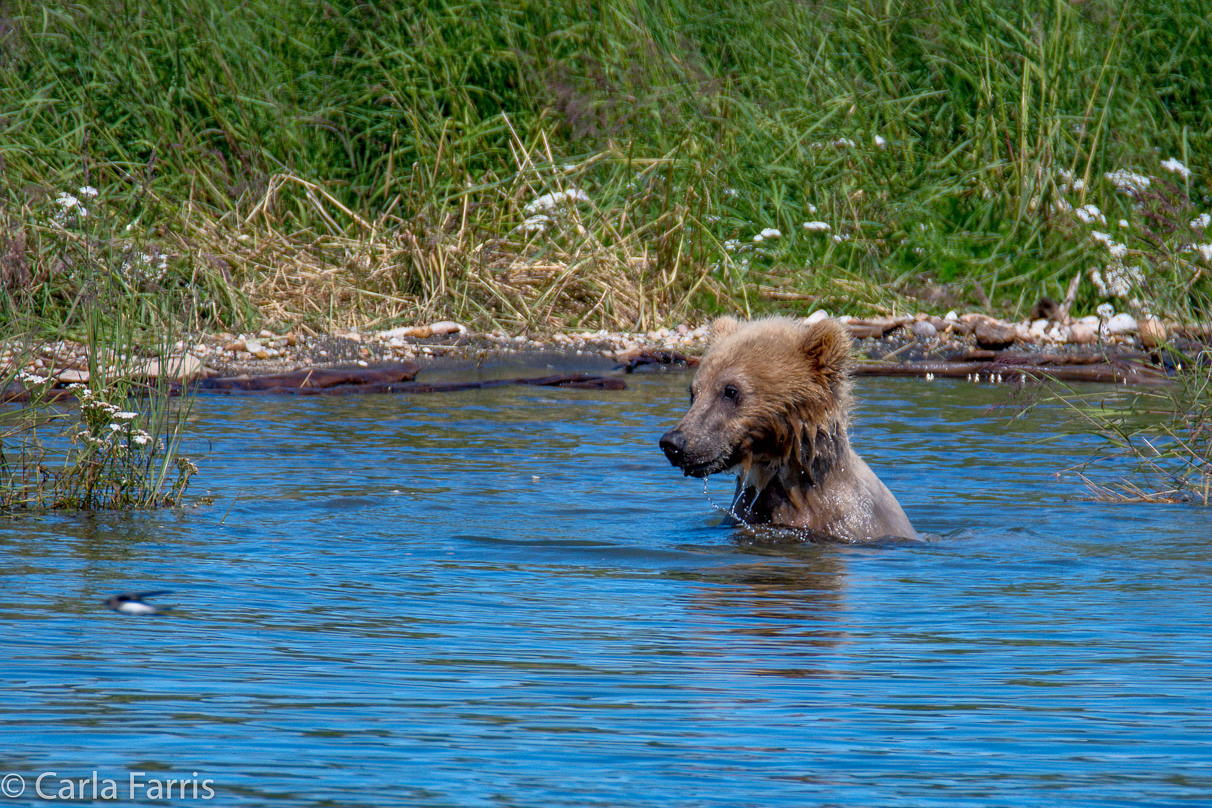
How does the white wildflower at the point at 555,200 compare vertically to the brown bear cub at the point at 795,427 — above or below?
above

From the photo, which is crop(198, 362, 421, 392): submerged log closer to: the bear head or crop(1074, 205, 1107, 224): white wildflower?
the bear head

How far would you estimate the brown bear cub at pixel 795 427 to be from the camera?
5.99 metres

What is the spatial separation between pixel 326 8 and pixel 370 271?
118 inches

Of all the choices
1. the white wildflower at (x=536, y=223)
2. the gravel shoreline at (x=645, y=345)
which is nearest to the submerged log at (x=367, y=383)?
the gravel shoreline at (x=645, y=345)

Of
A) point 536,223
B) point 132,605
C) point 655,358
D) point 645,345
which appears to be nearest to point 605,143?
point 536,223

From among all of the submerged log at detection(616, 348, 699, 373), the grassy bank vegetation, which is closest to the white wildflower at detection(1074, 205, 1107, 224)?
the grassy bank vegetation

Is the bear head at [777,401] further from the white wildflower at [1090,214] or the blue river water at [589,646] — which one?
the white wildflower at [1090,214]

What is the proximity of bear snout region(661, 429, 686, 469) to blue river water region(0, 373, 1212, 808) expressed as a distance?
1.06 ft

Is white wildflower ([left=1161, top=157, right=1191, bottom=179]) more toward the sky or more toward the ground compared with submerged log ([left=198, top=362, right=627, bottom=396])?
more toward the sky

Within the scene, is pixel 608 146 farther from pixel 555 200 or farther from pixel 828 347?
pixel 828 347

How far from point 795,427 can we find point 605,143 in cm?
733

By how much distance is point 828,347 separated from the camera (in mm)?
6043

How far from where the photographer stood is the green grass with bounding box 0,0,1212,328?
11859mm

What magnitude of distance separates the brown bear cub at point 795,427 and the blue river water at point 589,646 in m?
0.25
